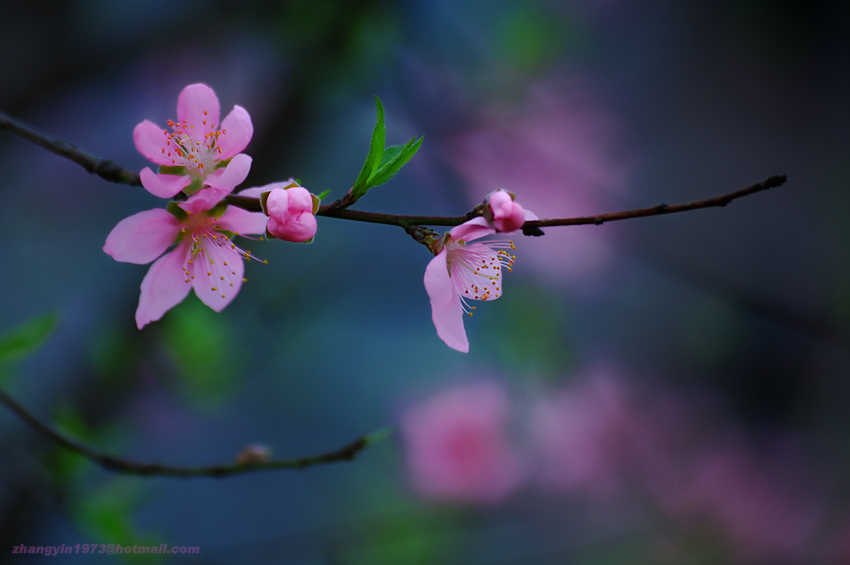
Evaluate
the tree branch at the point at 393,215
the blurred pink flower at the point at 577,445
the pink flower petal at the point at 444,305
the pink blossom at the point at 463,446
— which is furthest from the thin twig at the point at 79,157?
the blurred pink flower at the point at 577,445

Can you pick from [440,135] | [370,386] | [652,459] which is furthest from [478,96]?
[652,459]

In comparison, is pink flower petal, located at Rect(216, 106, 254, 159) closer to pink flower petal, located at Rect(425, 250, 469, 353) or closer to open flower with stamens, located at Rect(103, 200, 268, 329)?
open flower with stamens, located at Rect(103, 200, 268, 329)

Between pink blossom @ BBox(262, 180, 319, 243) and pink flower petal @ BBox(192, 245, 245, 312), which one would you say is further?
pink flower petal @ BBox(192, 245, 245, 312)

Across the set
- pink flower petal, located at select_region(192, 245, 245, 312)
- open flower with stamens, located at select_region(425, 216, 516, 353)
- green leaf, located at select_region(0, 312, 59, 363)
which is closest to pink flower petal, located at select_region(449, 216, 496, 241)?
open flower with stamens, located at select_region(425, 216, 516, 353)

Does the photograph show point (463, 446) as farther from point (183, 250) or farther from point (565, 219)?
point (565, 219)

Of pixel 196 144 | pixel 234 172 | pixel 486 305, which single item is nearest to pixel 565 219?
pixel 234 172

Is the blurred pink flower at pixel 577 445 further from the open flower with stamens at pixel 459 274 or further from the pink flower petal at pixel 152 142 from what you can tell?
the pink flower petal at pixel 152 142
